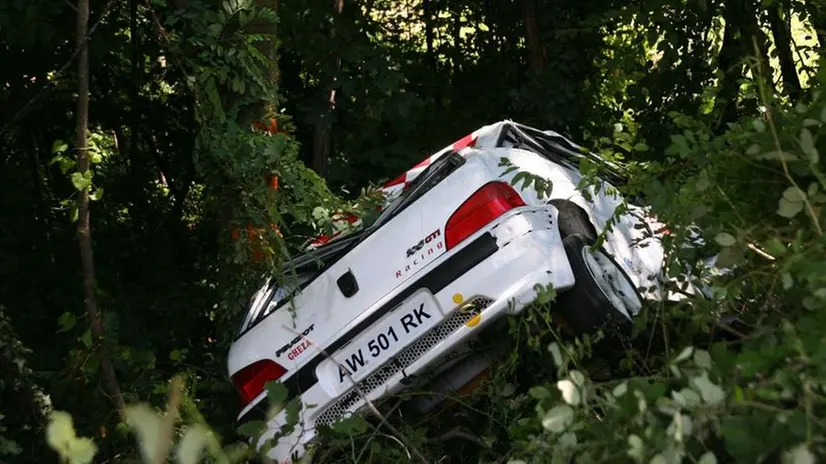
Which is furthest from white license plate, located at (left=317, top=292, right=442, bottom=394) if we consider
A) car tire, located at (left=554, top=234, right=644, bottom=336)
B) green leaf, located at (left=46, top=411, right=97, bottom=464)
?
green leaf, located at (left=46, top=411, right=97, bottom=464)

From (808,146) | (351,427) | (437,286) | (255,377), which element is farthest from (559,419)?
(255,377)

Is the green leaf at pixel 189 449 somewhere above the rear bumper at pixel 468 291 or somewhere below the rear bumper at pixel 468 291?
above

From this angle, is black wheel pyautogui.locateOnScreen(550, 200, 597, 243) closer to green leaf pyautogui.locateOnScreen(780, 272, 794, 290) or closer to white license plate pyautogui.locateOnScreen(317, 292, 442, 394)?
white license plate pyautogui.locateOnScreen(317, 292, 442, 394)

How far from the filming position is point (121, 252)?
284 inches

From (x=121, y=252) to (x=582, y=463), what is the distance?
5.92 meters

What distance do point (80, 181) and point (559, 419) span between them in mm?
3140

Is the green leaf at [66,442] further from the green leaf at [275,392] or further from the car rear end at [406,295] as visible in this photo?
the car rear end at [406,295]


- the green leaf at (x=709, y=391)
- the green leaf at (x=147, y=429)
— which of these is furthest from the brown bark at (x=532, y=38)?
the green leaf at (x=147, y=429)

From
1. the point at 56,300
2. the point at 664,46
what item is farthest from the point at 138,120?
the point at 664,46

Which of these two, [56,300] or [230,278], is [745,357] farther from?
[56,300]

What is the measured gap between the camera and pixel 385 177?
6727 mm

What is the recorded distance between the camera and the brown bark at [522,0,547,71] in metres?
7.72

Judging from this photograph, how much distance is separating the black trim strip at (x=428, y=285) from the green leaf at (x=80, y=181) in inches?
54.8

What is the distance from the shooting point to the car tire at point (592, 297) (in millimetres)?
3502
